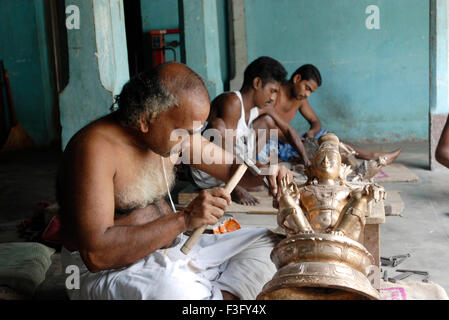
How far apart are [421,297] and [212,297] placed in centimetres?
140

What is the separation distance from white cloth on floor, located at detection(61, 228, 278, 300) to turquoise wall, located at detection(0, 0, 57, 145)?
8786mm

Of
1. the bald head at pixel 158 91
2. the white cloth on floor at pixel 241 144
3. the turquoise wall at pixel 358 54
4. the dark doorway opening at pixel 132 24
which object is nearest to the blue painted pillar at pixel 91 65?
the white cloth on floor at pixel 241 144

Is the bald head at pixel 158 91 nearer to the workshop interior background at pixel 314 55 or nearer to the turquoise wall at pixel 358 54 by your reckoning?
the workshop interior background at pixel 314 55

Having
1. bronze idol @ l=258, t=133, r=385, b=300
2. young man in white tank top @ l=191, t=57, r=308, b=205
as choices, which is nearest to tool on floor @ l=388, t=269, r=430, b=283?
bronze idol @ l=258, t=133, r=385, b=300

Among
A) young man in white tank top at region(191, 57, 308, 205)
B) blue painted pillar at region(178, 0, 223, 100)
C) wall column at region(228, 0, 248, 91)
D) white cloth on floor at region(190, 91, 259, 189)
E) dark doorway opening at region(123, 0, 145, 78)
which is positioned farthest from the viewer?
dark doorway opening at region(123, 0, 145, 78)

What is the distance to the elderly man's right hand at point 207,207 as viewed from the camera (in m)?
2.13

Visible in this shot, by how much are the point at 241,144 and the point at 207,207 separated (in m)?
3.48

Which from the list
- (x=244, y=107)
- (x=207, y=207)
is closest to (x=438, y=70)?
(x=244, y=107)

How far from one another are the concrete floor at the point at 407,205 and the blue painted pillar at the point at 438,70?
1.82 feet

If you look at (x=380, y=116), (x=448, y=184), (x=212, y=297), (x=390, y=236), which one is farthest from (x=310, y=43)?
(x=212, y=297)

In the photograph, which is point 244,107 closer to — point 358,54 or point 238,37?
point 238,37

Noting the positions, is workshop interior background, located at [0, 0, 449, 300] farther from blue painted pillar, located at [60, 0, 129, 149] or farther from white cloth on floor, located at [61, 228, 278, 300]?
white cloth on floor, located at [61, 228, 278, 300]

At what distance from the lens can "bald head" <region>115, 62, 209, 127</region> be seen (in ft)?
7.57
